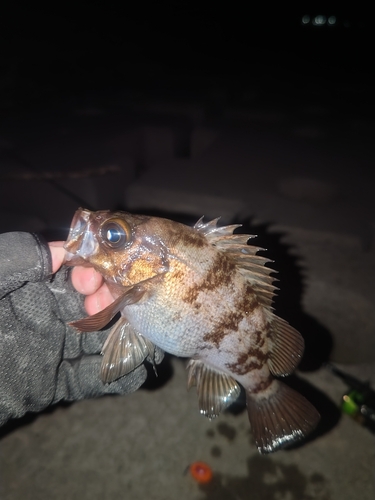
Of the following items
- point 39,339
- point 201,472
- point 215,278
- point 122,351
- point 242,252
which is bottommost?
point 201,472

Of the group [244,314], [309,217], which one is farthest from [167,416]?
[309,217]

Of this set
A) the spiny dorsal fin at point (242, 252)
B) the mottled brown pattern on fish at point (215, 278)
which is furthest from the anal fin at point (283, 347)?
the mottled brown pattern on fish at point (215, 278)

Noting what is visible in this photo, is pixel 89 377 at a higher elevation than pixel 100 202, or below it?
below

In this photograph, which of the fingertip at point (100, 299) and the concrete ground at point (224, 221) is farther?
the concrete ground at point (224, 221)

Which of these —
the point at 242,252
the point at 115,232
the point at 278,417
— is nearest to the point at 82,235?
the point at 115,232

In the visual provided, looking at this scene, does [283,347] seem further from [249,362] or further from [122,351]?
[122,351]

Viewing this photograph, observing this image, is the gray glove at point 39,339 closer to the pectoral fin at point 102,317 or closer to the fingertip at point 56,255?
the fingertip at point 56,255

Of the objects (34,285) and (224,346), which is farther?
(34,285)

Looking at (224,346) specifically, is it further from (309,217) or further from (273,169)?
(273,169)
